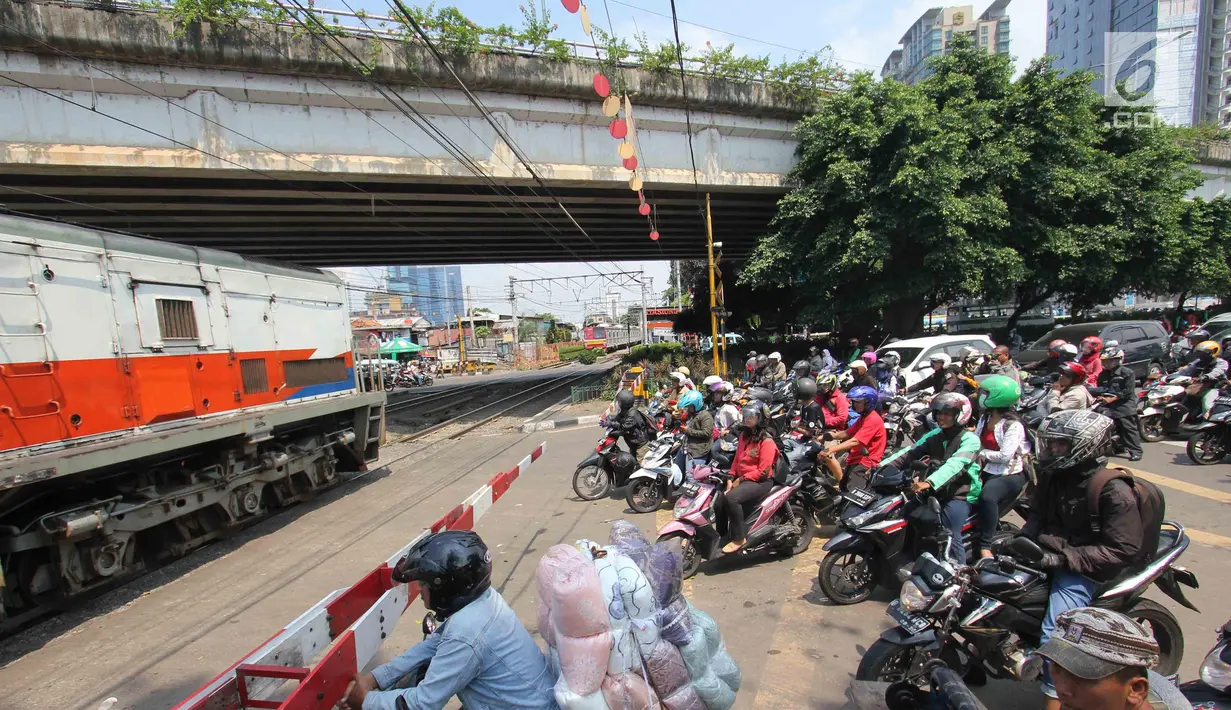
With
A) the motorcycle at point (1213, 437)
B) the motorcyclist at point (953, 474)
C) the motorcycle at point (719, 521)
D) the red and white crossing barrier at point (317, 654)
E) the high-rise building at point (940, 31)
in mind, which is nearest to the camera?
the red and white crossing barrier at point (317, 654)

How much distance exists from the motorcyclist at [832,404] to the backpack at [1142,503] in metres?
3.72

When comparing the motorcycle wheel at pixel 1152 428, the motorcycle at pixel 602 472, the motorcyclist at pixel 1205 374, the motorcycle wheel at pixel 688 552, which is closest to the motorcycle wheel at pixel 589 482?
the motorcycle at pixel 602 472

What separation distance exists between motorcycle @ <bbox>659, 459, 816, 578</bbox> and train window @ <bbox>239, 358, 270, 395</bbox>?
215 inches

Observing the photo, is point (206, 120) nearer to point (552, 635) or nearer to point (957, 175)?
point (552, 635)

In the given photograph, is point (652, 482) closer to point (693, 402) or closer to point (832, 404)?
point (693, 402)

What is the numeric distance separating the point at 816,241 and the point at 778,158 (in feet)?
8.57

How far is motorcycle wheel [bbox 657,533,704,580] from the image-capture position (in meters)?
4.51

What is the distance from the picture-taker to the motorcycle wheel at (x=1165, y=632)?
9.18ft

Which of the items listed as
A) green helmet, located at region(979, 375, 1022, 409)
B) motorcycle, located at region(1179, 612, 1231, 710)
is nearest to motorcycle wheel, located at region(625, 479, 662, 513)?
green helmet, located at region(979, 375, 1022, 409)

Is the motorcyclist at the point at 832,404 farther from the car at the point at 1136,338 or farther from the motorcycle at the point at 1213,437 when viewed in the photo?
the car at the point at 1136,338

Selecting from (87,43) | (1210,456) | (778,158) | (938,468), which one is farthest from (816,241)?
(87,43)

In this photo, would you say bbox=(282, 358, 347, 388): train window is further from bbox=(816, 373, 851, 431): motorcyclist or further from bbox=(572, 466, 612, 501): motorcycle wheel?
bbox=(816, 373, 851, 431): motorcyclist

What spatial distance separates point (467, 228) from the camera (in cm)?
1659

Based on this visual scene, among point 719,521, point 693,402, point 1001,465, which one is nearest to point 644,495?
point 693,402
